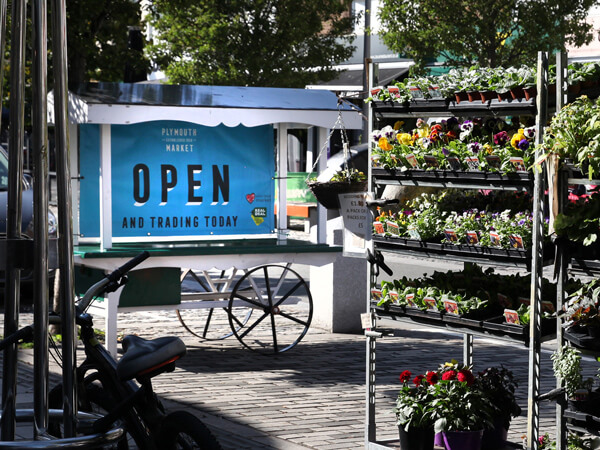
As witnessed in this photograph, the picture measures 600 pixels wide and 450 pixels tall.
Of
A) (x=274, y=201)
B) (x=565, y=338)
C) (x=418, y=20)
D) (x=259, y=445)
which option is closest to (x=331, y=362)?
(x=274, y=201)

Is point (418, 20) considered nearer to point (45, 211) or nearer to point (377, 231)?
point (377, 231)

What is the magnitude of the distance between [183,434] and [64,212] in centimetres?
229

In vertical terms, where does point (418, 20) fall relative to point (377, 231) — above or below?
above

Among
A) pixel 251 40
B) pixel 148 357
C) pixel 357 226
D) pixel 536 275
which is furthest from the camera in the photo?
pixel 251 40

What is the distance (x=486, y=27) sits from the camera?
2116cm

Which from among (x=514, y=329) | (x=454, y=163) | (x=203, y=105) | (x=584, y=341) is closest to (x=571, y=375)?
(x=584, y=341)

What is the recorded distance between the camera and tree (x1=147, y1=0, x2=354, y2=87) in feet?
78.5

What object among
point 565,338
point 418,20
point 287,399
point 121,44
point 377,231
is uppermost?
point 418,20

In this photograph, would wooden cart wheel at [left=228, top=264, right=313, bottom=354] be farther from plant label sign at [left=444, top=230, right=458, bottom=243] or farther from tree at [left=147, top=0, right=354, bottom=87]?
tree at [left=147, top=0, right=354, bottom=87]

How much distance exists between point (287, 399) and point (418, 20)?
16003 mm

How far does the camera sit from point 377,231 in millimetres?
5840

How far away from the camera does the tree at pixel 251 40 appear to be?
78.5 ft

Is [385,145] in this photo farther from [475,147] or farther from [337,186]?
[337,186]

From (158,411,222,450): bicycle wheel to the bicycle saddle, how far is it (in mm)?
289
